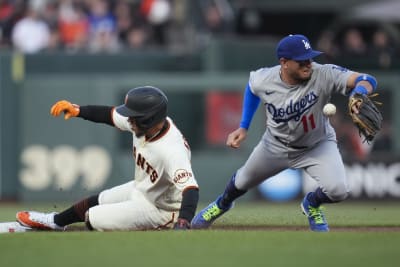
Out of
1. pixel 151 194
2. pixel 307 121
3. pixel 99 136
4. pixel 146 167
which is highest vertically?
pixel 307 121

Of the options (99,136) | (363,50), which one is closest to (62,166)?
(99,136)

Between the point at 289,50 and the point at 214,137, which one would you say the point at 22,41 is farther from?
the point at 289,50

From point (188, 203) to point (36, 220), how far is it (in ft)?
4.87

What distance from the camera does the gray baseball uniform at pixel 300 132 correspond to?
817 centimetres

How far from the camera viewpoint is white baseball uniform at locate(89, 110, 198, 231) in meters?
7.71

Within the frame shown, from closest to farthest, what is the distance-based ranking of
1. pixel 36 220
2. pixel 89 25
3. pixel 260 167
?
1. pixel 36 220
2. pixel 260 167
3. pixel 89 25

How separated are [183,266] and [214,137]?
9291 mm

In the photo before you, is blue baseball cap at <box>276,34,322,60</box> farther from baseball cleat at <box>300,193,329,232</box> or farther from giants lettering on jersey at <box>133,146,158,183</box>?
giants lettering on jersey at <box>133,146,158,183</box>

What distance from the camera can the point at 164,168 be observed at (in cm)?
772

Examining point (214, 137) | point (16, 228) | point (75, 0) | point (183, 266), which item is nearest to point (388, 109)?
point (214, 137)

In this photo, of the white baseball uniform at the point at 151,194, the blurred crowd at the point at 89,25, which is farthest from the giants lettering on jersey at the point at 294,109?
the blurred crowd at the point at 89,25

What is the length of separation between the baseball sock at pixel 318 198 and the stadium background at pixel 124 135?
640 cm

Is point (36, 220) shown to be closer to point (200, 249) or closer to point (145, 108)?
point (145, 108)

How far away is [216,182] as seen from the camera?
49.9 ft
